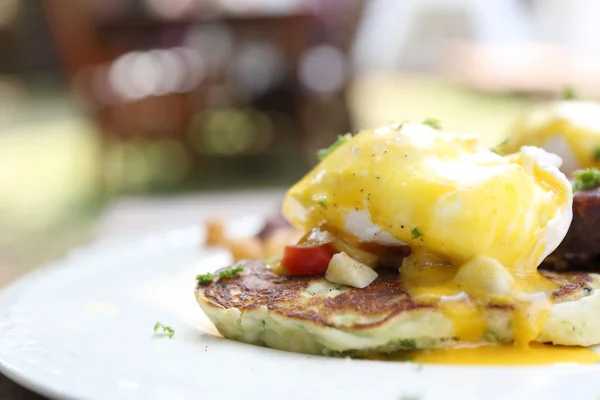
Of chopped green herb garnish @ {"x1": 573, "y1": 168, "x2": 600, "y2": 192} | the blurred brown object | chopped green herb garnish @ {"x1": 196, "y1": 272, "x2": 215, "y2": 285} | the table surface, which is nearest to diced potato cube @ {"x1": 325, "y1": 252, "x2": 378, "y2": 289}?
chopped green herb garnish @ {"x1": 196, "y1": 272, "x2": 215, "y2": 285}

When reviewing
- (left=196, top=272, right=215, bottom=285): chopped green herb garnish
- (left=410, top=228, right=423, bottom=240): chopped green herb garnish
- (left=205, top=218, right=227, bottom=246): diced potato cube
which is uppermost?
(left=410, top=228, right=423, bottom=240): chopped green herb garnish

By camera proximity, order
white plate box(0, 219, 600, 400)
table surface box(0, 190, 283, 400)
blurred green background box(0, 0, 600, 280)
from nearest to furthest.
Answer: white plate box(0, 219, 600, 400)
table surface box(0, 190, 283, 400)
blurred green background box(0, 0, 600, 280)

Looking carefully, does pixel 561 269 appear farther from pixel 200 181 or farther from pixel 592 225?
pixel 200 181

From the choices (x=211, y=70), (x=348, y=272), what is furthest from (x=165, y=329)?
(x=211, y=70)

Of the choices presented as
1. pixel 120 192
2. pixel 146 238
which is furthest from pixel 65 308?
pixel 120 192

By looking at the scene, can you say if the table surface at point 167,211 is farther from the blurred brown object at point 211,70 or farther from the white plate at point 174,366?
the blurred brown object at point 211,70

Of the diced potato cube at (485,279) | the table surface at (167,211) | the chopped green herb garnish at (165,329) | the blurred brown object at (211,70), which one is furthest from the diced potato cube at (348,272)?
the blurred brown object at (211,70)

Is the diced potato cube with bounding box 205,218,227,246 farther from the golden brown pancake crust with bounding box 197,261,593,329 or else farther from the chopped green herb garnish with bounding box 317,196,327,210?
the chopped green herb garnish with bounding box 317,196,327,210
